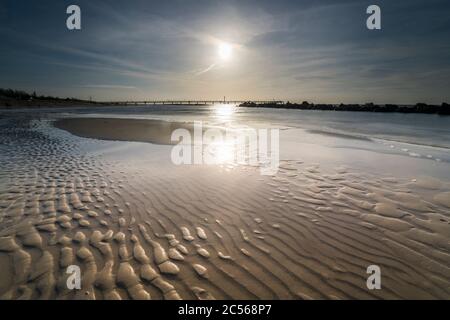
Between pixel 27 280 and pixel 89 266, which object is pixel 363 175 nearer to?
pixel 89 266

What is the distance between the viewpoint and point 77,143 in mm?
13016

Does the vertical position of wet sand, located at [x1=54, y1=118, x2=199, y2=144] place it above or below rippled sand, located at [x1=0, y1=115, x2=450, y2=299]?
above

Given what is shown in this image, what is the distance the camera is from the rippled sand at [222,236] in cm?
304

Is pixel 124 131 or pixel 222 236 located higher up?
pixel 124 131

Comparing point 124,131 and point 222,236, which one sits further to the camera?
point 124,131

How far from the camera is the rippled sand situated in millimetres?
3037

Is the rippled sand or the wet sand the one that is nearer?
the rippled sand

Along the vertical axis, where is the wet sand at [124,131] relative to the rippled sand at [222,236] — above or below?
above

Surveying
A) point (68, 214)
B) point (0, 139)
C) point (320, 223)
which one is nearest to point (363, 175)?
point (320, 223)

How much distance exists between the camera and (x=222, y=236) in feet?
13.7

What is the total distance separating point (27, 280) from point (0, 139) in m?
15.1
